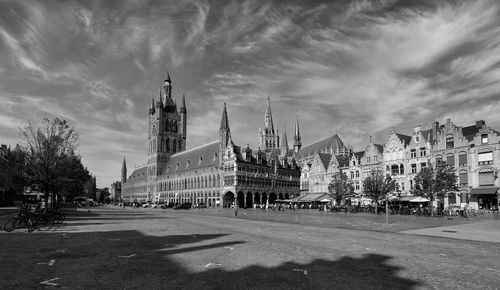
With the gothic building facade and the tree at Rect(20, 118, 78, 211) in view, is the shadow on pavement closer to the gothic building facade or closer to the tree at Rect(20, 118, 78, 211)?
the tree at Rect(20, 118, 78, 211)

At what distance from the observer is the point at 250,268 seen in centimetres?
1102

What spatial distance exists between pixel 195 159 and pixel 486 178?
3122 inches

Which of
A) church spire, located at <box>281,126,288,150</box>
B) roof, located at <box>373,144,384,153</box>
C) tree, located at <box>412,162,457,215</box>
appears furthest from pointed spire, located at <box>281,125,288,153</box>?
tree, located at <box>412,162,457,215</box>

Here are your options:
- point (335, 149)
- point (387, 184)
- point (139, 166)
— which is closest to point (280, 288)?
point (387, 184)

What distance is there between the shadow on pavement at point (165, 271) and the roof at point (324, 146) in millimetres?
98055

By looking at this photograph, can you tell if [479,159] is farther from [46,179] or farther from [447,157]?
[46,179]

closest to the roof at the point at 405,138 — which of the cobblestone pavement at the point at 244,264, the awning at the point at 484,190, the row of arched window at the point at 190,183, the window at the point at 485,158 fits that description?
the window at the point at 485,158

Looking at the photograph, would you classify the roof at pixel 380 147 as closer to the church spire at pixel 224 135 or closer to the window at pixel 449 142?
the window at pixel 449 142

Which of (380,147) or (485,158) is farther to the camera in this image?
(380,147)

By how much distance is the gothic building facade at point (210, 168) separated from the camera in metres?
94.7

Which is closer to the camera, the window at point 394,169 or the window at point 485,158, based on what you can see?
the window at point 485,158

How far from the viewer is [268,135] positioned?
142 meters

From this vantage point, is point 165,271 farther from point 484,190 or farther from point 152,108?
point 152,108

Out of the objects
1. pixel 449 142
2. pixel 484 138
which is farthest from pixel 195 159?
pixel 484 138
